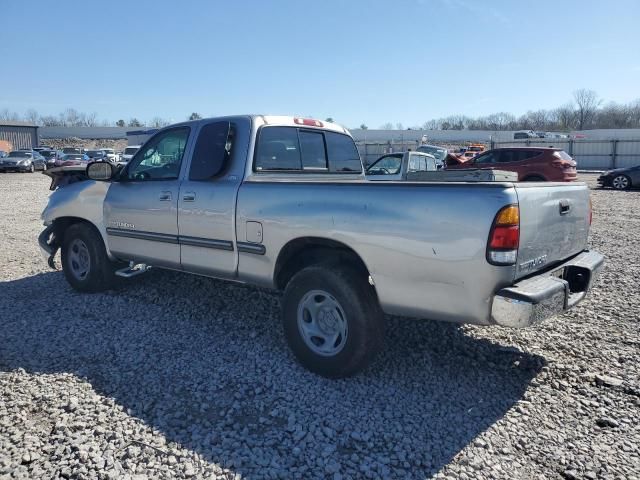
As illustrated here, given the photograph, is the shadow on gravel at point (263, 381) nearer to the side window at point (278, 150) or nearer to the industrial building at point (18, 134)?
the side window at point (278, 150)

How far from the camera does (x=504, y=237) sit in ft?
9.50

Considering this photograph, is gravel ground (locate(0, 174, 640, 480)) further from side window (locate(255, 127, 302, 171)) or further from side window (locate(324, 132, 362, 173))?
side window (locate(324, 132, 362, 173))

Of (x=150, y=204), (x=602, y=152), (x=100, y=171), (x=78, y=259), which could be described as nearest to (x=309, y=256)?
(x=150, y=204)

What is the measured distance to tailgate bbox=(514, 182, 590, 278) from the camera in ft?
9.96

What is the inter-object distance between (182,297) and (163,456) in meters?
2.99

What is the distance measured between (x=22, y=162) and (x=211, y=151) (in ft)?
122

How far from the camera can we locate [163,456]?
2.77 meters

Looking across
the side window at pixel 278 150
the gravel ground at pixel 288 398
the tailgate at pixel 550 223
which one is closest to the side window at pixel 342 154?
the side window at pixel 278 150

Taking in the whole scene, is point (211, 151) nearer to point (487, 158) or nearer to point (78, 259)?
point (78, 259)

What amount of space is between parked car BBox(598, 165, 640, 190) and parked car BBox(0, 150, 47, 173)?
118 ft

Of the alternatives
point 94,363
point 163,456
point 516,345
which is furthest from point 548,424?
point 94,363

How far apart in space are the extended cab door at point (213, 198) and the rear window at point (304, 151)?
235mm

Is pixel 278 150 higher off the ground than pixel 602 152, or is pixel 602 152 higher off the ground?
pixel 602 152

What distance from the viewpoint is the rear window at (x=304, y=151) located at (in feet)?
14.8
